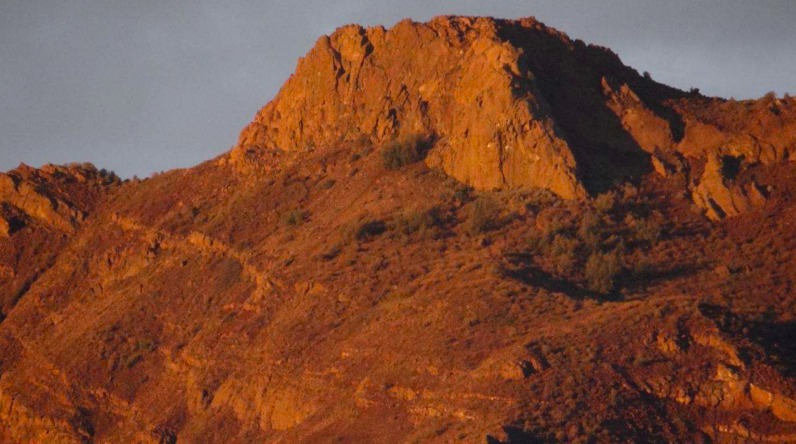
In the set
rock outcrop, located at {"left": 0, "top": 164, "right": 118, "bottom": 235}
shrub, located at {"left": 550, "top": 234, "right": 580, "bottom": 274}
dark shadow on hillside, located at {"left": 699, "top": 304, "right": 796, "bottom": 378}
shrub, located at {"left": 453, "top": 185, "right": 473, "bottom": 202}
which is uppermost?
rock outcrop, located at {"left": 0, "top": 164, "right": 118, "bottom": 235}

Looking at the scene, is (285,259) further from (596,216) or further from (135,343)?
(596,216)

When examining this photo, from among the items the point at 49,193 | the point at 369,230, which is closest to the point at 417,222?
the point at 369,230

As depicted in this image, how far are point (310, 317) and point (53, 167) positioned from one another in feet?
78.2

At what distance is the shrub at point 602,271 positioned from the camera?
129 feet

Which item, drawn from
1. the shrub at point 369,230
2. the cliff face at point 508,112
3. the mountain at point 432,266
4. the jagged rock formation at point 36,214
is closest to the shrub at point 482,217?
the mountain at point 432,266

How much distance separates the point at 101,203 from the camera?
58.2 metres

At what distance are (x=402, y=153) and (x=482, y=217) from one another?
5.73 m

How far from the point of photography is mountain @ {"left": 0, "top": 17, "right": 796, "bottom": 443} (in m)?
33.3

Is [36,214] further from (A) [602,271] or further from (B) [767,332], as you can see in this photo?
(B) [767,332]

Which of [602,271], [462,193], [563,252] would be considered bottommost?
[602,271]

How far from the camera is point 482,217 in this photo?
141 ft

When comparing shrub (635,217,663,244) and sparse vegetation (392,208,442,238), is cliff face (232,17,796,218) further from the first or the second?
sparse vegetation (392,208,442,238)

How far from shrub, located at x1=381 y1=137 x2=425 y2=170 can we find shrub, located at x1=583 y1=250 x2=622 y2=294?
9.19 meters

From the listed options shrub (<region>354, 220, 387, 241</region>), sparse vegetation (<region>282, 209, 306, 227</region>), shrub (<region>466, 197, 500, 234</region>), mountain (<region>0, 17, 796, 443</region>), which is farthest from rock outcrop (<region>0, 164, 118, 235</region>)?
shrub (<region>466, 197, 500, 234</region>)
